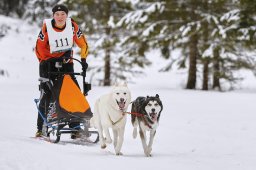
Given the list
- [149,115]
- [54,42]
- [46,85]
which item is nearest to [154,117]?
[149,115]

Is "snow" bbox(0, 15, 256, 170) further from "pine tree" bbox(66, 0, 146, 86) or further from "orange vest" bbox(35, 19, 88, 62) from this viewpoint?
"pine tree" bbox(66, 0, 146, 86)

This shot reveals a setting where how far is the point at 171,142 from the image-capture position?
8242 millimetres

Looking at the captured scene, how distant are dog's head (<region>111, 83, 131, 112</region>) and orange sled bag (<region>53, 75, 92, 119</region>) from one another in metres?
0.70

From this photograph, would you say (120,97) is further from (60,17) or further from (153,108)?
(60,17)

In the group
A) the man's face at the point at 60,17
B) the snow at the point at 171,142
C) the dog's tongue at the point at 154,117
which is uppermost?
the man's face at the point at 60,17

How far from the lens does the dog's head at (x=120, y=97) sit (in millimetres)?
6352

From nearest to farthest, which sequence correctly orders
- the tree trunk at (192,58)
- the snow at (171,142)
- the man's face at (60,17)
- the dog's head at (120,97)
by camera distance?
the snow at (171,142), the dog's head at (120,97), the man's face at (60,17), the tree trunk at (192,58)

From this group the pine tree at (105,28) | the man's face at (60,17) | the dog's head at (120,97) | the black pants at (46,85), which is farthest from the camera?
the pine tree at (105,28)

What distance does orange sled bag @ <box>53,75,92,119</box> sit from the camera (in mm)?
6852

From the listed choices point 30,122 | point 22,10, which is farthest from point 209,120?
point 22,10

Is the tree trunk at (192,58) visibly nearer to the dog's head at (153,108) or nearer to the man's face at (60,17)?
the man's face at (60,17)

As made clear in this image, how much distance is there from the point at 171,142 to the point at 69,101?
2.20 m

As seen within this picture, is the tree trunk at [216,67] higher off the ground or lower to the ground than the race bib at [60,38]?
lower

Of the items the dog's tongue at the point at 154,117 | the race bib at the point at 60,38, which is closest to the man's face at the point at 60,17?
the race bib at the point at 60,38
